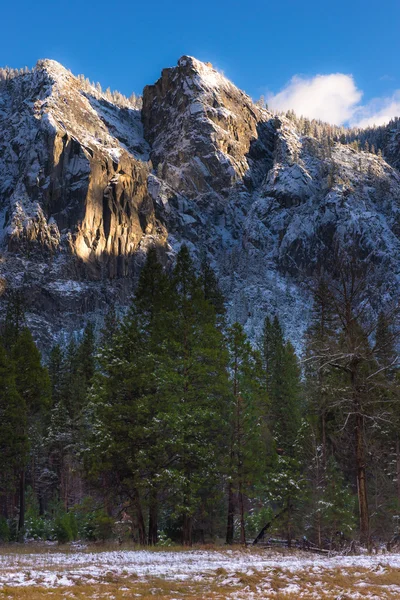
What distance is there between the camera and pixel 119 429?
74.4 feet

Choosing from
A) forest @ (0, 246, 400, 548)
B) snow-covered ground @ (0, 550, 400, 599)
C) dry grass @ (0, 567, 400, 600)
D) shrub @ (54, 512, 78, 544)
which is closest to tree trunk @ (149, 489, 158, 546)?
forest @ (0, 246, 400, 548)

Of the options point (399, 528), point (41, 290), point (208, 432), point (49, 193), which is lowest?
point (399, 528)

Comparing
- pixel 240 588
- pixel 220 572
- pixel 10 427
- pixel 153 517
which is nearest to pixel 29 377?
pixel 10 427

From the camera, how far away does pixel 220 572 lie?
41.6 feet

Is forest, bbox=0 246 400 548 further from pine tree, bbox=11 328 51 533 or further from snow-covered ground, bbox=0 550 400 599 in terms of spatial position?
snow-covered ground, bbox=0 550 400 599

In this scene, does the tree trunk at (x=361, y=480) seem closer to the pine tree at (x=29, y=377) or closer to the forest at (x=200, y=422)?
the forest at (x=200, y=422)

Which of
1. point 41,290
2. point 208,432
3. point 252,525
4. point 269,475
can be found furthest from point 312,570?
point 41,290

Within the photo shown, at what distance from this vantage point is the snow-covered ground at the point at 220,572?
35.2 feet

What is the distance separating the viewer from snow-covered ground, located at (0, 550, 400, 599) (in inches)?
423

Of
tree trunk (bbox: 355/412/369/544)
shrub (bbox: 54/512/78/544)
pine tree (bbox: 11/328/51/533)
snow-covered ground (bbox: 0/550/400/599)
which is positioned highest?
pine tree (bbox: 11/328/51/533)

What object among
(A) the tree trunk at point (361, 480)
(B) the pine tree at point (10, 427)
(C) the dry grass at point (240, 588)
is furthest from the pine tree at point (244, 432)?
(B) the pine tree at point (10, 427)

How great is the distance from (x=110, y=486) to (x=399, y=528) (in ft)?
66.5

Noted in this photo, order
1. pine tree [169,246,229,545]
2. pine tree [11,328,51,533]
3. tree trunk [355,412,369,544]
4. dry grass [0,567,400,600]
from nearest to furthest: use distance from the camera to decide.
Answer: dry grass [0,567,400,600], tree trunk [355,412,369,544], pine tree [169,246,229,545], pine tree [11,328,51,533]

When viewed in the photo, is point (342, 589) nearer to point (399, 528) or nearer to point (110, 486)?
point (110, 486)
